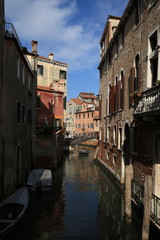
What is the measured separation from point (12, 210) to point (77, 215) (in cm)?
317

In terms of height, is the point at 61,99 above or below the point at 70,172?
above

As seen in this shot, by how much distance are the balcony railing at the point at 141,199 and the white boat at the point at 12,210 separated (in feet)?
16.3

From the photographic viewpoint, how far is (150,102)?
8648mm

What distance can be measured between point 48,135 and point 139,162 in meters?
11.2

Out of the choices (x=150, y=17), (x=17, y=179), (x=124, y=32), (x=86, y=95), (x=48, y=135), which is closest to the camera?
(x=150, y=17)

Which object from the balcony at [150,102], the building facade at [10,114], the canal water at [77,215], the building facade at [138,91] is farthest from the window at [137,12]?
the canal water at [77,215]

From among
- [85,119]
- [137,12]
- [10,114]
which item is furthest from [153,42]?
[85,119]

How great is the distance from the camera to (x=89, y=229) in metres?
9.12

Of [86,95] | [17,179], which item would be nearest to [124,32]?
[17,179]

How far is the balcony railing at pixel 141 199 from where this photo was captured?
7730mm

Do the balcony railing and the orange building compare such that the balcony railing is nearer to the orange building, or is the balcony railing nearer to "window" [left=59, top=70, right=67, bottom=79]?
"window" [left=59, top=70, right=67, bottom=79]

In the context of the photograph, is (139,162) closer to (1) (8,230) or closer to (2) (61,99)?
(1) (8,230)

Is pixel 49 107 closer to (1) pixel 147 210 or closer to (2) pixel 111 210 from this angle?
(2) pixel 111 210

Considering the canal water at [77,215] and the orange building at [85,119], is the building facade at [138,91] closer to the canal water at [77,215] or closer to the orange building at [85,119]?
the canal water at [77,215]
